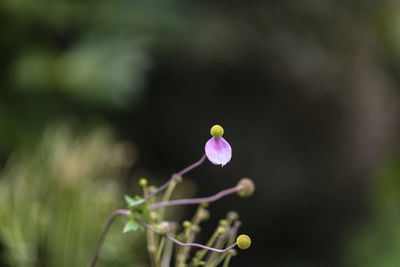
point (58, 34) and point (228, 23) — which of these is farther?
point (228, 23)

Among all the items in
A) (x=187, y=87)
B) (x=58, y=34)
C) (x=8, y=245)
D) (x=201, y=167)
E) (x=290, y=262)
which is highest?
(x=58, y=34)

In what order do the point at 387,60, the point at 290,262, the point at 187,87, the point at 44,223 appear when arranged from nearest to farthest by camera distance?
the point at 44,223 → the point at 187,87 → the point at 290,262 → the point at 387,60

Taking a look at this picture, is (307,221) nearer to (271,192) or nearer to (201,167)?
(271,192)

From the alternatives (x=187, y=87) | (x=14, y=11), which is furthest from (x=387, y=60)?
(x=14, y=11)

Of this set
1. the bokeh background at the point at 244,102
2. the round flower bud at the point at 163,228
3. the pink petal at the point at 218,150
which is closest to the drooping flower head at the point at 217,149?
the pink petal at the point at 218,150

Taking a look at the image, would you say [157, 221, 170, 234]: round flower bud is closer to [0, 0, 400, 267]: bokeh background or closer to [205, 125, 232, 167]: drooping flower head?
[205, 125, 232, 167]: drooping flower head

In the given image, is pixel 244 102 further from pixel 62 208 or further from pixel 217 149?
pixel 217 149

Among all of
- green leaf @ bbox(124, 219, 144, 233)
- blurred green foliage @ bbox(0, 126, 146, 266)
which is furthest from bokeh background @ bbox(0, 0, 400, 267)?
green leaf @ bbox(124, 219, 144, 233)

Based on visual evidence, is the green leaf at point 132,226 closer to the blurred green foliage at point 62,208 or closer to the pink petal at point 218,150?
the pink petal at point 218,150

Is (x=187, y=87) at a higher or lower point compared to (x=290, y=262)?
higher
